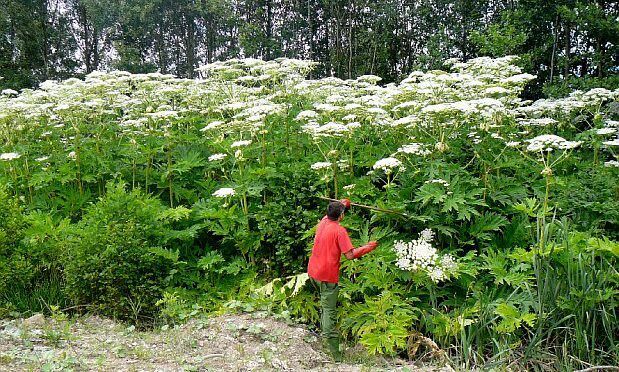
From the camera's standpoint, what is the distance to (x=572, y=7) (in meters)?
14.7

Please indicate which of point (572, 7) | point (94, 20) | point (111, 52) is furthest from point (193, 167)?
point (111, 52)

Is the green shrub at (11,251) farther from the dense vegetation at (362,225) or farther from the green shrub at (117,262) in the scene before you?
the green shrub at (117,262)

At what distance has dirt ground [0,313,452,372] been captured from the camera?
400 cm

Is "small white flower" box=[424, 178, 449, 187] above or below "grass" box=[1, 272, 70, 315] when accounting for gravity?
above

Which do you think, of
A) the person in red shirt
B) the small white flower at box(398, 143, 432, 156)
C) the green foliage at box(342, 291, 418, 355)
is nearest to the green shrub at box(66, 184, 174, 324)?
the person in red shirt

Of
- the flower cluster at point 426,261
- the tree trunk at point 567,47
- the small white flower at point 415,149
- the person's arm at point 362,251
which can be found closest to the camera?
the person's arm at point 362,251

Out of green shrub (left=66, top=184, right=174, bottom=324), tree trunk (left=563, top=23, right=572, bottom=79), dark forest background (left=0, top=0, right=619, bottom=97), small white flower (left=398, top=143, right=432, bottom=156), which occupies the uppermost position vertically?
dark forest background (left=0, top=0, right=619, bottom=97)

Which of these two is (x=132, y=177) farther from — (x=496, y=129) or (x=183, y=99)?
(x=496, y=129)

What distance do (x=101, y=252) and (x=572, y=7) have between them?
15.2m

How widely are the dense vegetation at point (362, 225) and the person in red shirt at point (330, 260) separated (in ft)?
1.04

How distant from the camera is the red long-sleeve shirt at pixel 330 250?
4.68m

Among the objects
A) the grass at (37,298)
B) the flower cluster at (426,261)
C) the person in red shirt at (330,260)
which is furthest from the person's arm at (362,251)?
the grass at (37,298)

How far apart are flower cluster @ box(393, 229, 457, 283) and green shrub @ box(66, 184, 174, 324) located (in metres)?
2.64

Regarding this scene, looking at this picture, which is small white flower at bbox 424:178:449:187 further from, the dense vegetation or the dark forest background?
the dark forest background
